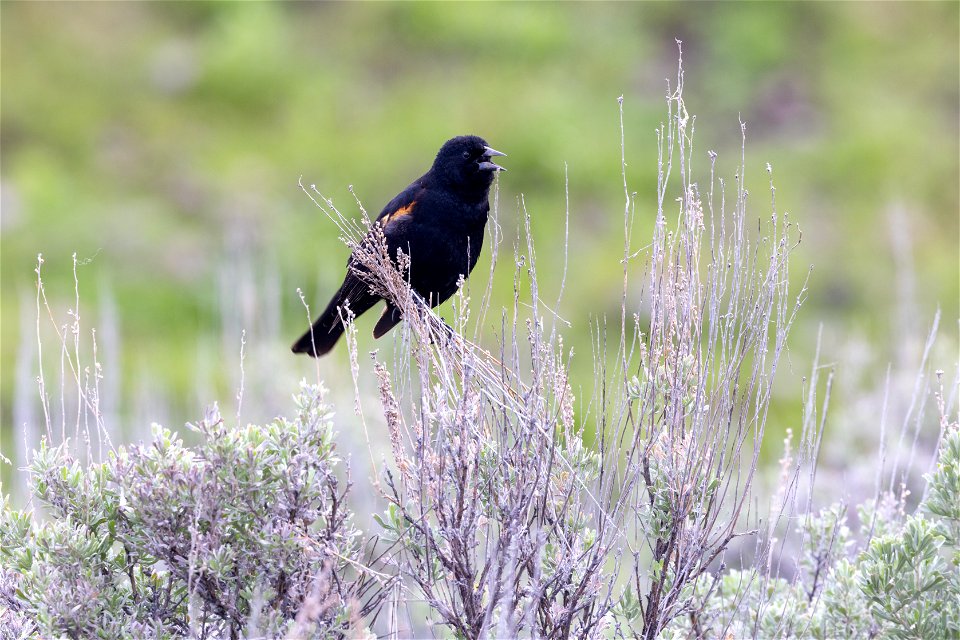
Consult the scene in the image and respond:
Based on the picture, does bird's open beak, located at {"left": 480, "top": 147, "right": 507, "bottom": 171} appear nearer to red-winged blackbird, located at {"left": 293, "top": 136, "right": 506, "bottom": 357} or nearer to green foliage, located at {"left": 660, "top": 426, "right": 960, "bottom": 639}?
red-winged blackbird, located at {"left": 293, "top": 136, "right": 506, "bottom": 357}

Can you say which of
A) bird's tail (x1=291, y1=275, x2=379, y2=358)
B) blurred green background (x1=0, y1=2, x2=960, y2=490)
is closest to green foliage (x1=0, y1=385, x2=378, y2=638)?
bird's tail (x1=291, y1=275, x2=379, y2=358)

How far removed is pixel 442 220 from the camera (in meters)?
5.32

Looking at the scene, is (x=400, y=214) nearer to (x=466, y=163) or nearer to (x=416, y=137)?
(x=466, y=163)

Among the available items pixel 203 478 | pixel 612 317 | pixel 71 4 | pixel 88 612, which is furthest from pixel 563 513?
pixel 71 4

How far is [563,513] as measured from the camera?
3627 mm

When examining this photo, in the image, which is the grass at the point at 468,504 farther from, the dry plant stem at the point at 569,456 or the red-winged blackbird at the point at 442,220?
the red-winged blackbird at the point at 442,220

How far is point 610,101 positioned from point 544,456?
13376 millimetres

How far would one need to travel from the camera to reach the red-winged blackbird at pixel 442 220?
5312 millimetres

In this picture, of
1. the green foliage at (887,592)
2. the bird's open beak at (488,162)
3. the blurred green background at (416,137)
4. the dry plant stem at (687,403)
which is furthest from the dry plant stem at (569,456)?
the blurred green background at (416,137)

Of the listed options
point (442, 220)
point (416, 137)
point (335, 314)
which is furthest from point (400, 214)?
point (416, 137)

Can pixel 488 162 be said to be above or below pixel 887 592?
above

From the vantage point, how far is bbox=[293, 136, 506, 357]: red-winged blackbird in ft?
17.4

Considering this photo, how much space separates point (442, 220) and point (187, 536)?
7.36 ft

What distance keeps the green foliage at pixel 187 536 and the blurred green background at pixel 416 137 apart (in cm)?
784
